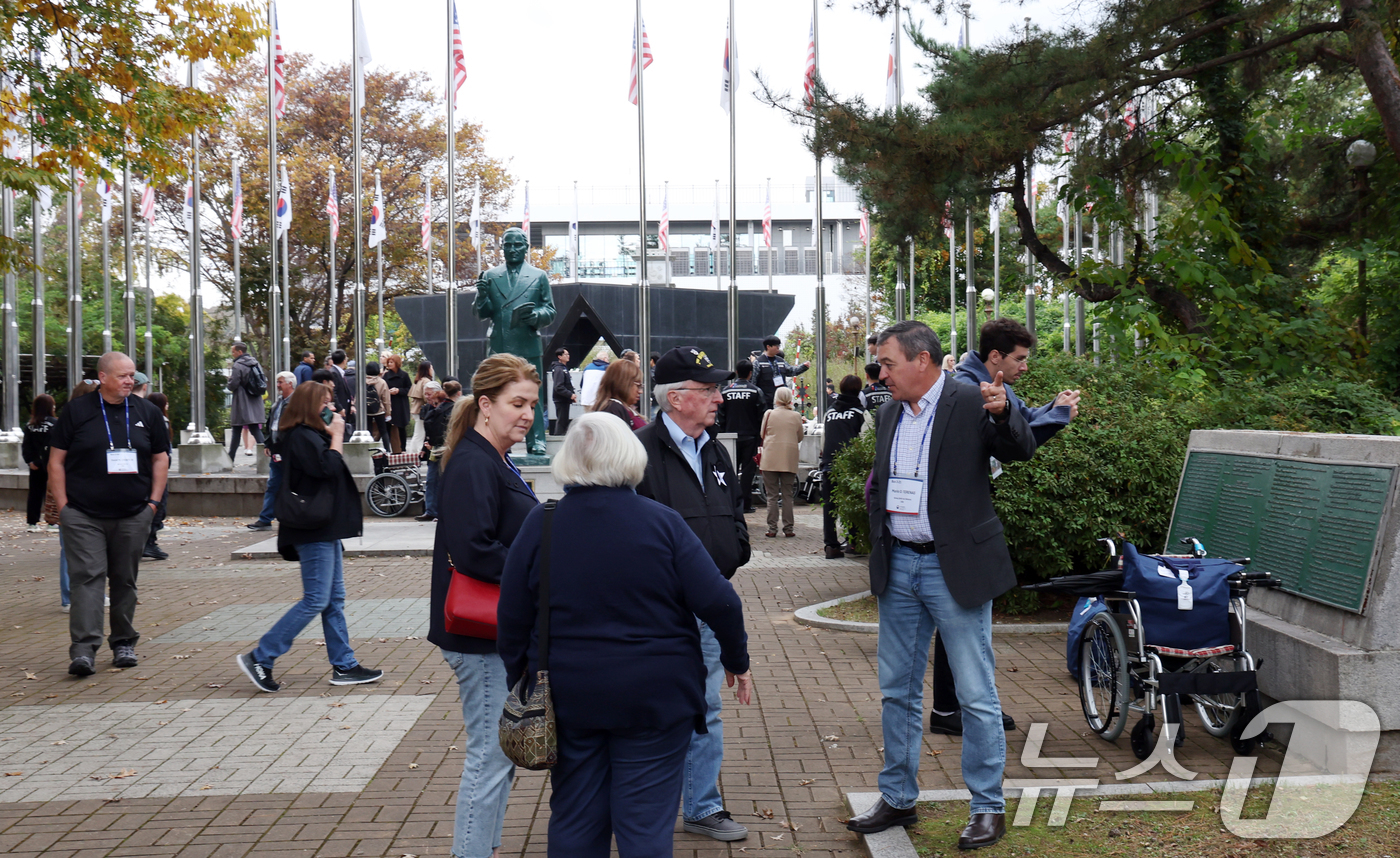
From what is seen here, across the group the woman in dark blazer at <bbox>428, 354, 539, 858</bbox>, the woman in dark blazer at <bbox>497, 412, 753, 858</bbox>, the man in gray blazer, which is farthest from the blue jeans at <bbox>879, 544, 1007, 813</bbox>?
the woman in dark blazer at <bbox>428, 354, 539, 858</bbox>

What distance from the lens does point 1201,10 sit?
1209cm

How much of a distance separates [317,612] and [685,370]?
3842 millimetres

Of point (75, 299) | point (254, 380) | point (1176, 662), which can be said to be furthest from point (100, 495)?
point (75, 299)

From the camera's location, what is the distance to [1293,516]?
5.88 metres

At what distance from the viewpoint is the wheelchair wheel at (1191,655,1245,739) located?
5.47 metres

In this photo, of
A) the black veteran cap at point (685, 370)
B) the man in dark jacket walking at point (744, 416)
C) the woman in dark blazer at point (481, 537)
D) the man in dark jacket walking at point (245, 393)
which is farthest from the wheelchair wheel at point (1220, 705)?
the man in dark jacket walking at point (245, 393)

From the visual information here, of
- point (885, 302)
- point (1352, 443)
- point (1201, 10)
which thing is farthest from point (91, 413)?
point (885, 302)

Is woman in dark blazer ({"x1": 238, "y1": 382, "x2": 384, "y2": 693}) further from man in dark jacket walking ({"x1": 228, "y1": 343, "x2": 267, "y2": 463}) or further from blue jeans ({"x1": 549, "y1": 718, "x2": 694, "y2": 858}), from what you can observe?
man in dark jacket walking ({"x1": 228, "y1": 343, "x2": 267, "y2": 463})

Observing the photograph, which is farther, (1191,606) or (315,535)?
(315,535)

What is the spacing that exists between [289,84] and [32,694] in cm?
3531

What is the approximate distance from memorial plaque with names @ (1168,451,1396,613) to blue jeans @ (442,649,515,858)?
147 inches

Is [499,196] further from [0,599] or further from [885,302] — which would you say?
[0,599]

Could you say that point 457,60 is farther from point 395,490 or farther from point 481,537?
point 481,537

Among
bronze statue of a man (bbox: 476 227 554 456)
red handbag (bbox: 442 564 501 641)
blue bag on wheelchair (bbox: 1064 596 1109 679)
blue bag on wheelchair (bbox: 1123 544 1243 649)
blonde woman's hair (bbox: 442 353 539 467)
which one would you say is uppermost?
bronze statue of a man (bbox: 476 227 554 456)
